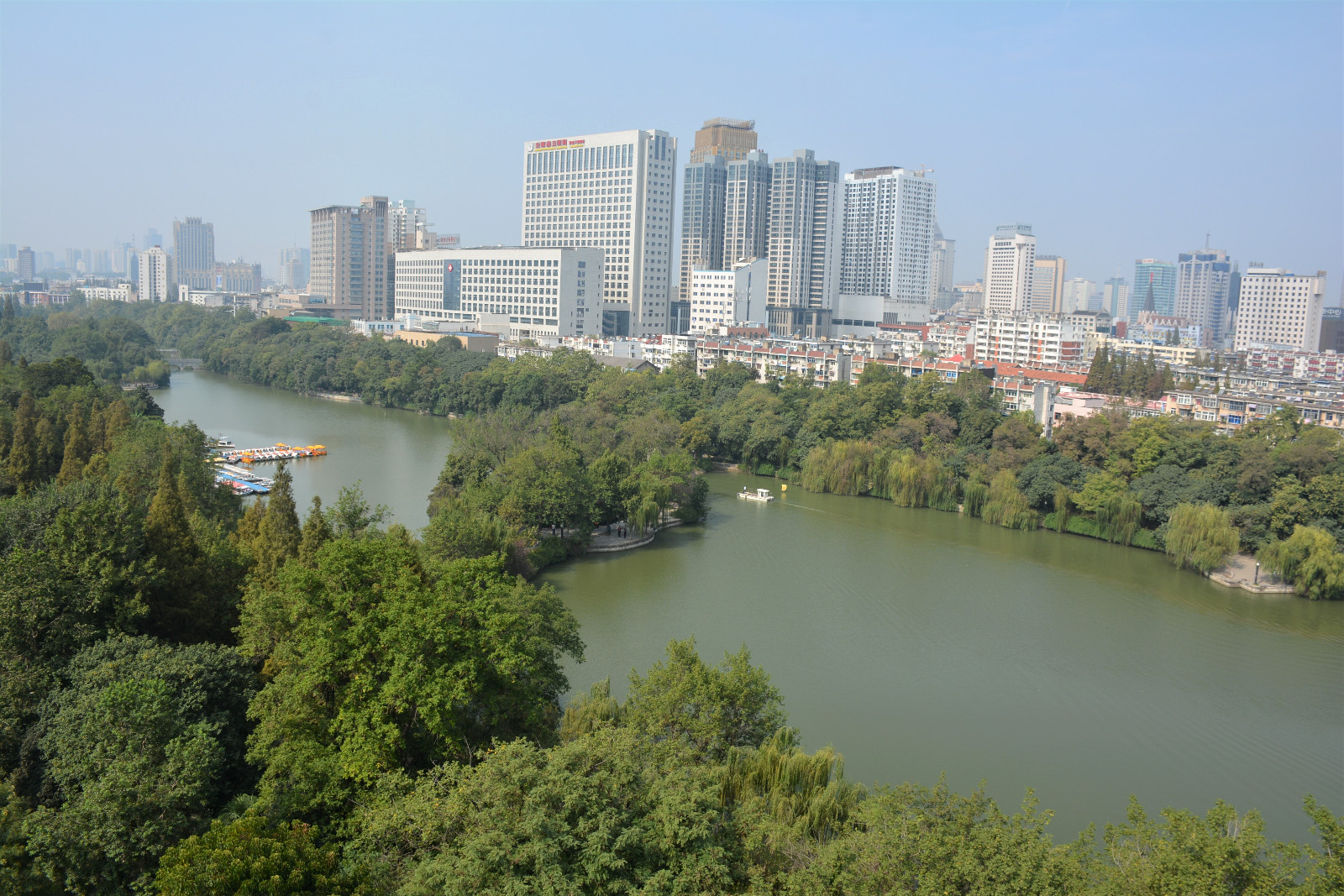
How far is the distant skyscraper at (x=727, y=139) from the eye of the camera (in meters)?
40.5

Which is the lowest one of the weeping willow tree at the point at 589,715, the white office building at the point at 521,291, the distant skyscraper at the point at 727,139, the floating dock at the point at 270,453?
the floating dock at the point at 270,453

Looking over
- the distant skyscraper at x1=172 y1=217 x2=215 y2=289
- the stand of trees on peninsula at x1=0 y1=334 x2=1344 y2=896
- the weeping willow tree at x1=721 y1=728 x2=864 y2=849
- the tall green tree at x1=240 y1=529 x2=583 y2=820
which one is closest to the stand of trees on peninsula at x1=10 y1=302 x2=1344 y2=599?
the stand of trees on peninsula at x1=0 y1=334 x2=1344 y2=896

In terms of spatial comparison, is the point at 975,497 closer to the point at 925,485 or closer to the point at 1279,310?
the point at 925,485

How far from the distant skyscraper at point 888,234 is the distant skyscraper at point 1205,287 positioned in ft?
61.7

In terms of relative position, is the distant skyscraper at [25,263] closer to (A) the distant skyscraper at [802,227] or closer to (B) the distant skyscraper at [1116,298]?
(A) the distant skyscraper at [802,227]

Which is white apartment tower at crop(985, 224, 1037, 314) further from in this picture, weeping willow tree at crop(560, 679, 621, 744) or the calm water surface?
weeping willow tree at crop(560, 679, 621, 744)

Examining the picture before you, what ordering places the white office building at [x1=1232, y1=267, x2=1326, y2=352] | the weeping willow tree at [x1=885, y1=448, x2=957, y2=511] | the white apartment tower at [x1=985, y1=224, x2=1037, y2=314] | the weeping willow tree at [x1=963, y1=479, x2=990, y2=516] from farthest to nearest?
the white apartment tower at [x1=985, y1=224, x2=1037, y2=314], the white office building at [x1=1232, y1=267, x2=1326, y2=352], the weeping willow tree at [x1=885, y1=448, x2=957, y2=511], the weeping willow tree at [x1=963, y1=479, x2=990, y2=516]

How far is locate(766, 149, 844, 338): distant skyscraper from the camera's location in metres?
34.2

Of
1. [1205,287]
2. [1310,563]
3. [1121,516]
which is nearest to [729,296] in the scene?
[1121,516]

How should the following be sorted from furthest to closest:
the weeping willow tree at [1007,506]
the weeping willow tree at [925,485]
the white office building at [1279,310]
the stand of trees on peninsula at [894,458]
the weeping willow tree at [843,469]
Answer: the white office building at [1279,310] → the weeping willow tree at [843,469] → the weeping willow tree at [925,485] → the weeping willow tree at [1007,506] → the stand of trees on peninsula at [894,458]

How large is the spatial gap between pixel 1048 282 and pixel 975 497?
144 feet

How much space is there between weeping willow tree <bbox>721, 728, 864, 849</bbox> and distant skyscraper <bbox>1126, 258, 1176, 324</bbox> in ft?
178

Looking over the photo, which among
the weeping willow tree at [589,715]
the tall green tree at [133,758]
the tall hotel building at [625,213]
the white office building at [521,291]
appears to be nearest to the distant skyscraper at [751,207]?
the tall hotel building at [625,213]

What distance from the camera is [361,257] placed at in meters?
39.0
